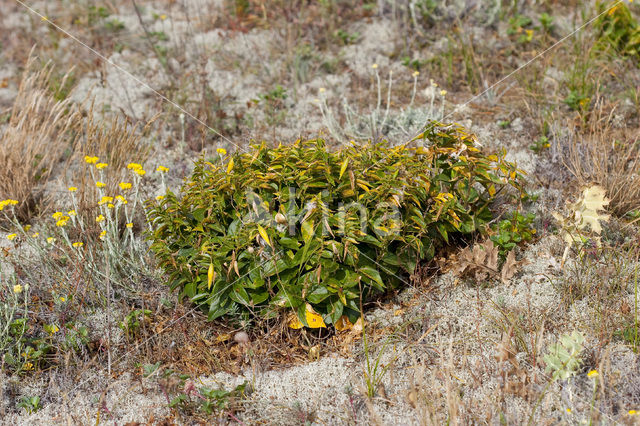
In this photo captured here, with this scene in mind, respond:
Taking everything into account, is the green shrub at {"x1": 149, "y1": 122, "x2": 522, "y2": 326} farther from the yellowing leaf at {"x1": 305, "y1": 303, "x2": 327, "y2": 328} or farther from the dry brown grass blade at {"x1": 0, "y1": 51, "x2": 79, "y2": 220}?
the dry brown grass blade at {"x1": 0, "y1": 51, "x2": 79, "y2": 220}

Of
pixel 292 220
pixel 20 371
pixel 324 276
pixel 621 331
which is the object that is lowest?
pixel 20 371

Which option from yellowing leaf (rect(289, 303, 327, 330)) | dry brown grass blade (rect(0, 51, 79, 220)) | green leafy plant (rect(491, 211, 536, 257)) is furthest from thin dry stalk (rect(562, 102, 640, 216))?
dry brown grass blade (rect(0, 51, 79, 220))

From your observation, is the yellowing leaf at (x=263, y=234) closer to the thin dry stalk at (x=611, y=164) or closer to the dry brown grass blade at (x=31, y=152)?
the thin dry stalk at (x=611, y=164)

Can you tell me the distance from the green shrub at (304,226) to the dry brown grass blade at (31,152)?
1569mm

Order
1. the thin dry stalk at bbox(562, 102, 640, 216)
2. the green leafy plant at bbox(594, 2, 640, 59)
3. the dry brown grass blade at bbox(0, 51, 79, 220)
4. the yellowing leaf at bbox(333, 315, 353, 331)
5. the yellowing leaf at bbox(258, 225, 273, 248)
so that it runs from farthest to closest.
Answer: the green leafy plant at bbox(594, 2, 640, 59) → the dry brown grass blade at bbox(0, 51, 79, 220) → the thin dry stalk at bbox(562, 102, 640, 216) → the yellowing leaf at bbox(333, 315, 353, 331) → the yellowing leaf at bbox(258, 225, 273, 248)

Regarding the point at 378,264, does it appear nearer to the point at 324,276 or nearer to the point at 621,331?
the point at 324,276

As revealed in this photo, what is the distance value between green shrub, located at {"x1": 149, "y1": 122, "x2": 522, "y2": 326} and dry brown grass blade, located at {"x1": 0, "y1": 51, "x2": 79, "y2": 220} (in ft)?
5.15

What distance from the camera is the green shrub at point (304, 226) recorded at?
8.73ft

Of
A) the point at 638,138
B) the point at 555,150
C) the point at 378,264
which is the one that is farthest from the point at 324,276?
the point at 638,138

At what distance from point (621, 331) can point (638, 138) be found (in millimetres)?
1738

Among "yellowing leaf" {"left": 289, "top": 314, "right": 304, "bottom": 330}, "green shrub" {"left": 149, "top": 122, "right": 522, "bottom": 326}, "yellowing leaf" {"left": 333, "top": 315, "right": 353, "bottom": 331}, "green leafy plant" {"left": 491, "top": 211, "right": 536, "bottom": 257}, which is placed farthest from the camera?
"green leafy plant" {"left": 491, "top": 211, "right": 536, "bottom": 257}

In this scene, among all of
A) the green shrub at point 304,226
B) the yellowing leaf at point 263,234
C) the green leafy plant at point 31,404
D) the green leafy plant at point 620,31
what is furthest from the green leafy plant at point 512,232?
the green leafy plant at point 31,404

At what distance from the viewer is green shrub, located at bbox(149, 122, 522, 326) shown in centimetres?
266

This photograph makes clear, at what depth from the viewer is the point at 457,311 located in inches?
114
